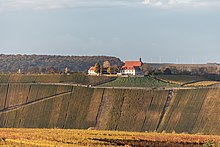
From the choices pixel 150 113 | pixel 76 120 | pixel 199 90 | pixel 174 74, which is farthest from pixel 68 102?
pixel 174 74

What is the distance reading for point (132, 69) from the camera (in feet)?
543

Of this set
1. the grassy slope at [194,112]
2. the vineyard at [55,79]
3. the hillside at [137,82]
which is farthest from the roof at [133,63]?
the grassy slope at [194,112]

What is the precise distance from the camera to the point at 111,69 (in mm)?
161750

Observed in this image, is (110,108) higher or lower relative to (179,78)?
lower

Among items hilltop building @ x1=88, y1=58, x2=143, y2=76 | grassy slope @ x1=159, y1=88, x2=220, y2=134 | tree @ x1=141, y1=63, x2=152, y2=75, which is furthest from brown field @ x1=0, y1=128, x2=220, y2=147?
hilltop building @ x1=88, y1=58, x2=143, y2=76

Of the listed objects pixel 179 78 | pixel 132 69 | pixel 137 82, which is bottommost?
pixel 137 82

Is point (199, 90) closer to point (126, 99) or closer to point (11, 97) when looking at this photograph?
point (126, 99)

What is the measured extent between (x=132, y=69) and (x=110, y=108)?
50108mm

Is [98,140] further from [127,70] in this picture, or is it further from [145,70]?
[127,70]

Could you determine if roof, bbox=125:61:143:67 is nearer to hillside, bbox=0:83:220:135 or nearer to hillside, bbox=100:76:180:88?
hillside, bbox=100:76:180:88

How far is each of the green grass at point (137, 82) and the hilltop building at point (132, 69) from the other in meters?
17.7

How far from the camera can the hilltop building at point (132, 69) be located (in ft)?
531

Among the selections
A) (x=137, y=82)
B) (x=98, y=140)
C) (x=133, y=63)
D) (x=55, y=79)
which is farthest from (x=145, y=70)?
(x=98, y=140)

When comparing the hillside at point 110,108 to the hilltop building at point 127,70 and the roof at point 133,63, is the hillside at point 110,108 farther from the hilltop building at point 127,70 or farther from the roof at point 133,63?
the roof at point 133,63
